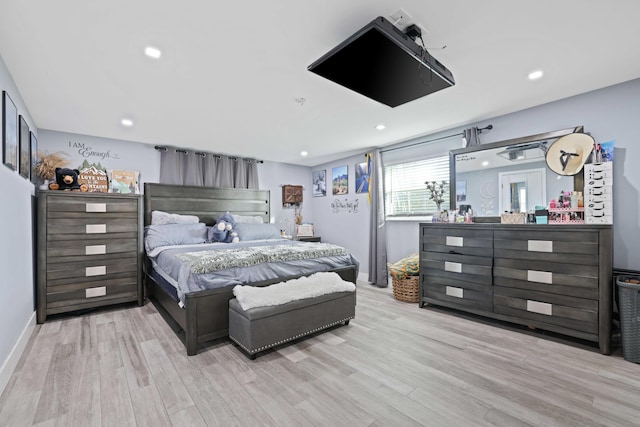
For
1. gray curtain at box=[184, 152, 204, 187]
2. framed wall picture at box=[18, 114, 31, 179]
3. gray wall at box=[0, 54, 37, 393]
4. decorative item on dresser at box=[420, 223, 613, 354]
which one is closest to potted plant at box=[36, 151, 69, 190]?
framed wall picture at box=[18, 114, 31, 179]

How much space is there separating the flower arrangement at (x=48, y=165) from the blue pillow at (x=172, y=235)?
1.23m

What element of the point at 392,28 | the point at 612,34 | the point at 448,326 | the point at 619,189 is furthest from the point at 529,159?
the point at 392,28

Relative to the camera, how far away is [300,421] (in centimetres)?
157

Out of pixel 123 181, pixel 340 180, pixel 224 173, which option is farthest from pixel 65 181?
pixel 340 180

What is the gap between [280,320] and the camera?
235cm

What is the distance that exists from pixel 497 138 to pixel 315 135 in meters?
2.30

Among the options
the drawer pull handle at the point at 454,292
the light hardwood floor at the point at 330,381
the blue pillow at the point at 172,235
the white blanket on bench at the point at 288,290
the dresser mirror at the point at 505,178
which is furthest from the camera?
the blue pillow at the point at 172,235

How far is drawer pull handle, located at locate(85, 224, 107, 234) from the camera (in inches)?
131

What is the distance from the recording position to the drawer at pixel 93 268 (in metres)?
3.13

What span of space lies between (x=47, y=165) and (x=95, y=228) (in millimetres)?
1014

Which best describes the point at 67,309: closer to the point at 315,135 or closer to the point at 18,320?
the point at 18,320

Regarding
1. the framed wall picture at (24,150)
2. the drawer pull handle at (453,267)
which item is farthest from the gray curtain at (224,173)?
the drawer pull handle at (453,267)

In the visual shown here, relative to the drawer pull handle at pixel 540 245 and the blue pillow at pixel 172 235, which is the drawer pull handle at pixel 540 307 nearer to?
the drawer pull handle at pixel 540 245

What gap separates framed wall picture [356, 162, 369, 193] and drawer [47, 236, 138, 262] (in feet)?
11.7
